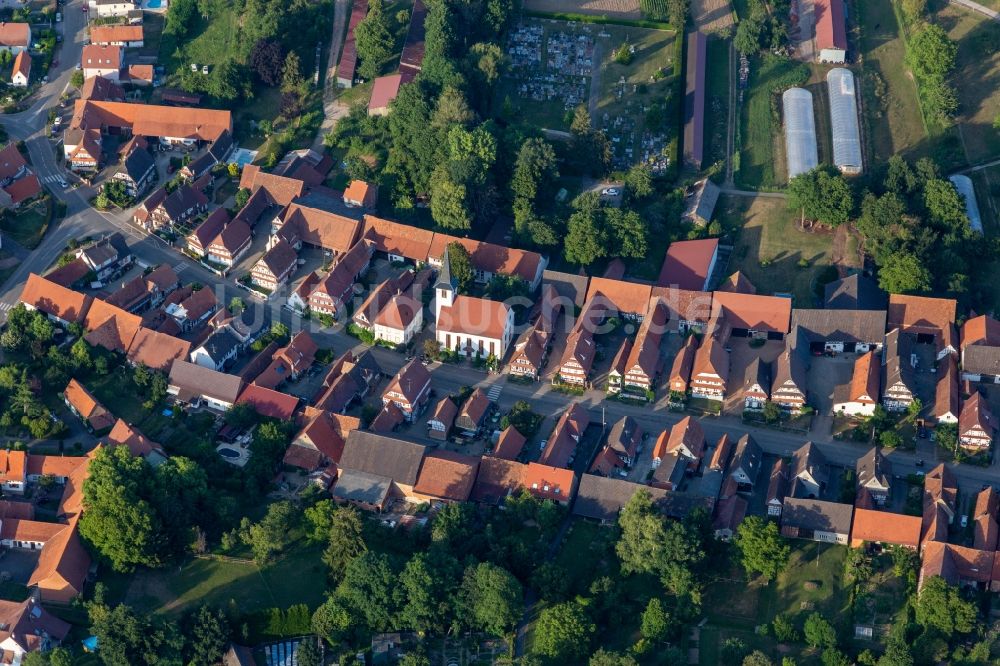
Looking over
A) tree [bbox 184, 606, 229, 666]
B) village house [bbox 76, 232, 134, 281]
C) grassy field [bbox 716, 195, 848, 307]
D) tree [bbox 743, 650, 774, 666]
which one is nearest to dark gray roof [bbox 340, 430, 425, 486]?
tree [bbox 184, 606, 229, 666]

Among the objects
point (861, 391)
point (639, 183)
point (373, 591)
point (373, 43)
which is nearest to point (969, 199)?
point (861, 391)

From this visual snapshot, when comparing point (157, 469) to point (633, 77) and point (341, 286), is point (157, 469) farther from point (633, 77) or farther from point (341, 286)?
point (633, 77)

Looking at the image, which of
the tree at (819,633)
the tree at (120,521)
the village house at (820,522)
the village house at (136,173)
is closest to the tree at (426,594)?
the tree at (120,521)

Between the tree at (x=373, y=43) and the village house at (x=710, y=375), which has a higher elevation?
the tree at (x=373, y=43)

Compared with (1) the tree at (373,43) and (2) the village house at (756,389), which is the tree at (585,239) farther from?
(1) the tree at (373,43)

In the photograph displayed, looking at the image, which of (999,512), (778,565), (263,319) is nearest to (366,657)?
(778,565)

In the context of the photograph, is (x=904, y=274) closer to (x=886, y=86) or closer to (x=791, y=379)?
(x=791, y=379)
